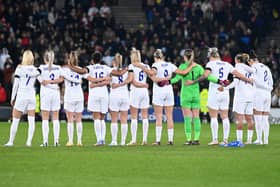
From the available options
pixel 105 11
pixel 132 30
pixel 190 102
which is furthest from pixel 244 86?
pixel 105 11

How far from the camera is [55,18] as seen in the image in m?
46.3

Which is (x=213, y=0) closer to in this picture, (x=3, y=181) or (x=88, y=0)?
(x=88, y=0)

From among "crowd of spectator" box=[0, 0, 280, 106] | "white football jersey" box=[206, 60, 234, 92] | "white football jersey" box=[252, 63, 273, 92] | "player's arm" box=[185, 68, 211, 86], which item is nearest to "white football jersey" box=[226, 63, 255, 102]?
"white football jersey" box=[252, 63, 273, 92]

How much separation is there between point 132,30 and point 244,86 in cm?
2045

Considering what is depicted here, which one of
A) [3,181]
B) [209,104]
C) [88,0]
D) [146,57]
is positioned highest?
[88,0]

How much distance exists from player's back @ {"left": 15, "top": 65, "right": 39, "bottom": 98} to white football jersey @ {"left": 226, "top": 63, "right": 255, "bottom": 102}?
16.9ft

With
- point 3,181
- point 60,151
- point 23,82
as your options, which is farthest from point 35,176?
point 23,82

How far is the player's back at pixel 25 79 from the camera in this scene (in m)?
26.2

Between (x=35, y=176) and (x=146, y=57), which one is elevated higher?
(x=146, y=57)

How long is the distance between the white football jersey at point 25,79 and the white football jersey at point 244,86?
5.13m

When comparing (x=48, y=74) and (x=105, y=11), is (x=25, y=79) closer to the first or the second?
(x=48, y=74)

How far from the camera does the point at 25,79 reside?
86.1ft

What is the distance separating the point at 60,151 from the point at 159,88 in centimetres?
360

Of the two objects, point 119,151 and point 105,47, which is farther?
point 105,47
